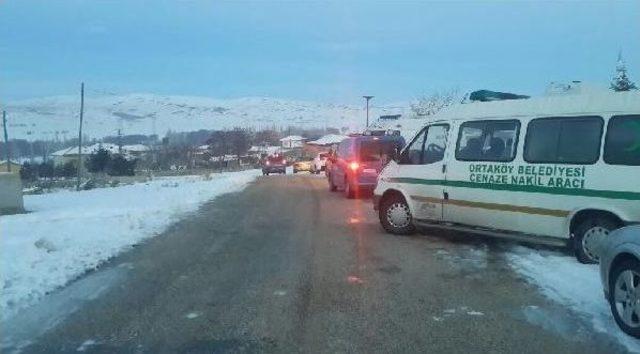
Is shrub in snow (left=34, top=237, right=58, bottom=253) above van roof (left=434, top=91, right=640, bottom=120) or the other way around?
the other way around

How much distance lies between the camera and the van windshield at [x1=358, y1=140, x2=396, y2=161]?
61.5ft

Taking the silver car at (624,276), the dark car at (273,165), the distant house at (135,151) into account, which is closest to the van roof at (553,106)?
the silver car at (624,276)

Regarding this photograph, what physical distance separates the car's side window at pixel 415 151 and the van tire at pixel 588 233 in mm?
3385

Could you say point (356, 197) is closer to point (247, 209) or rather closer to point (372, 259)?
point (247, 209)

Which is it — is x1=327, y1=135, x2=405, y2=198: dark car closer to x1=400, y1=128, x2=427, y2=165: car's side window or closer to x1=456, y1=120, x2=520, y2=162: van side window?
x1=400, y1=128, x2=427, y2=165: car's side window

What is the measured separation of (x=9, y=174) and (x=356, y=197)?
1046cm

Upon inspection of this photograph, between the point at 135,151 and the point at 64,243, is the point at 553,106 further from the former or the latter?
the point at 135,151

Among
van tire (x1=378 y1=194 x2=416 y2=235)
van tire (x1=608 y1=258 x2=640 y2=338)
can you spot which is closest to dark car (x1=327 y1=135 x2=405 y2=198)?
van tire (x1=378 y1=194 x2=416 y2=235)

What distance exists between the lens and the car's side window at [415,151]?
11.3 meters

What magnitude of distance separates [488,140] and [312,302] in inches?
183

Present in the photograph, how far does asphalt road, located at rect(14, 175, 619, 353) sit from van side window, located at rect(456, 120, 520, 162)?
1.42 metres

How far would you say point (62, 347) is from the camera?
17.4 ft

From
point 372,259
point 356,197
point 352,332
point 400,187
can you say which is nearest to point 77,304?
point 352,332

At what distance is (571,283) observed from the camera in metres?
7.32
